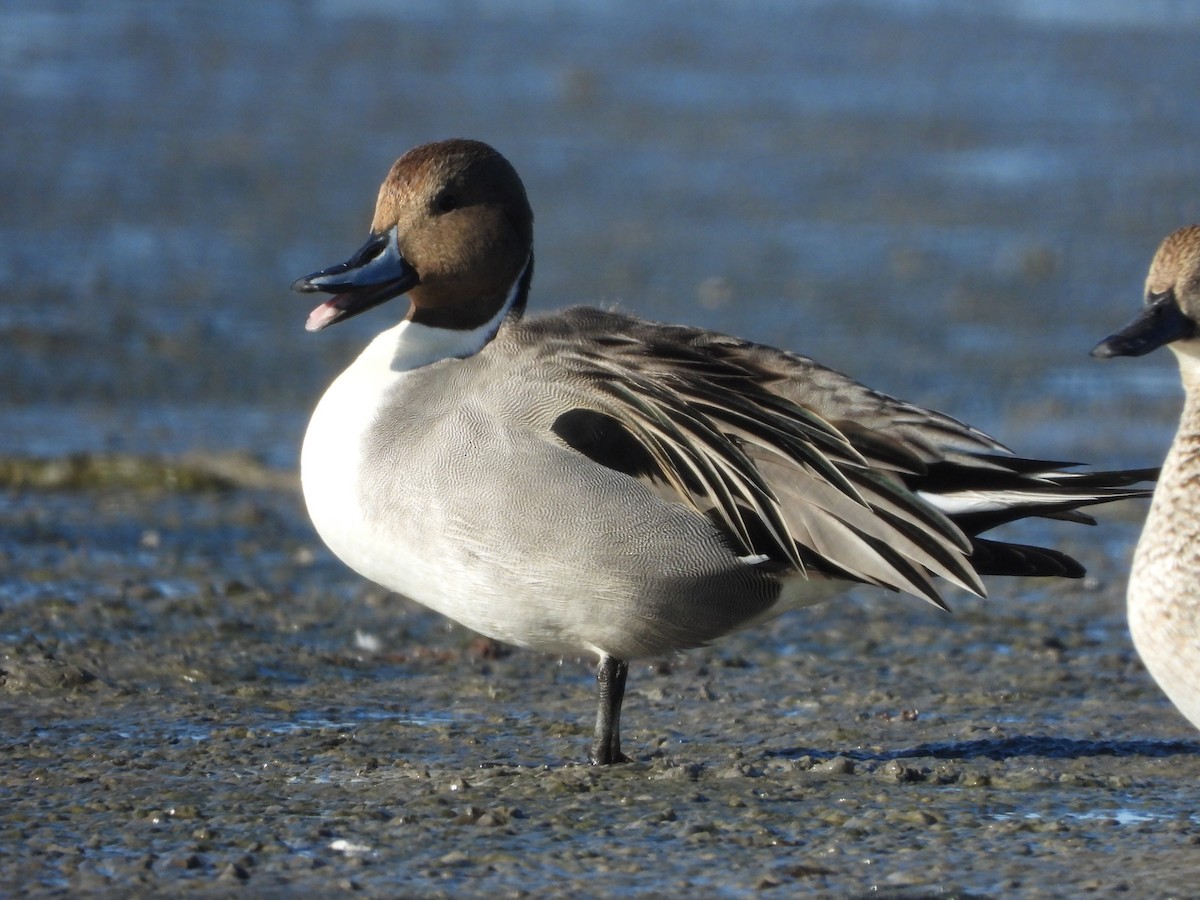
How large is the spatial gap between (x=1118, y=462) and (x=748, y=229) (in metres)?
4.41

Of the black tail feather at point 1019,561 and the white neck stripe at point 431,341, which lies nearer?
the black tail feather at point 1019,561

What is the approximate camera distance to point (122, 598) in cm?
599

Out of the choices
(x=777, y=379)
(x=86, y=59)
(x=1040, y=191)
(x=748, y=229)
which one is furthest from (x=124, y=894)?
(x=86, y=59)

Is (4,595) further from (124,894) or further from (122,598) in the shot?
(124,894)

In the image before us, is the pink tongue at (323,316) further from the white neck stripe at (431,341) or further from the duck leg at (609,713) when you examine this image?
the duck leg at (609,713)

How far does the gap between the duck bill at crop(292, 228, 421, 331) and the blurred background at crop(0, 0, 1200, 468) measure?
196cm

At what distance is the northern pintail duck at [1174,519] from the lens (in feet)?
13.3

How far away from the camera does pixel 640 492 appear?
14.5 feet

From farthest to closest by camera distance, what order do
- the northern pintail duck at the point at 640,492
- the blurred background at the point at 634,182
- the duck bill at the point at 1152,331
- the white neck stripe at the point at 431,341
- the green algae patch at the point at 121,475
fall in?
1. the blurred background at the point at 634,182
2. the green algae patch at the point at 121,475
3. the white neck stripe at the point at 431,341
4. the duck bill at the point at 1152,331
5. the northern pintail duck at the point at 640,492

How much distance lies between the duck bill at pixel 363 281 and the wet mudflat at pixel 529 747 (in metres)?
0.98

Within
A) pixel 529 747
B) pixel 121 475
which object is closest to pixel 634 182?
pixel 121 475

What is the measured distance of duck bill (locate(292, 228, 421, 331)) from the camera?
4.85 metres

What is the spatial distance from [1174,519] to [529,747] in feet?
5.03

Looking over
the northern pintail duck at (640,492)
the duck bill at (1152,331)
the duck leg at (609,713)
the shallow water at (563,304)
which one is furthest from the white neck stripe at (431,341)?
the duck bill at (1152,331)
